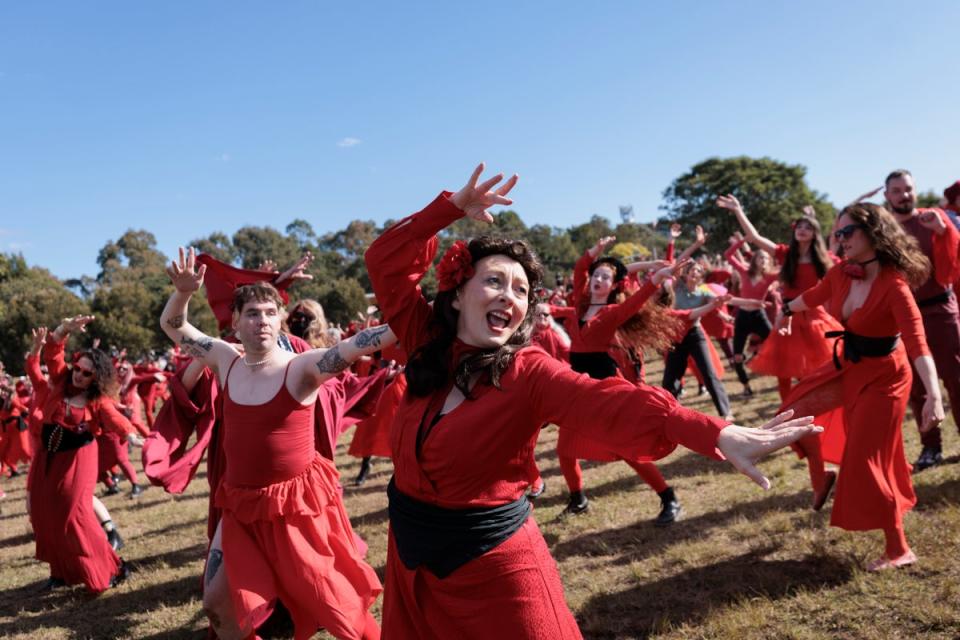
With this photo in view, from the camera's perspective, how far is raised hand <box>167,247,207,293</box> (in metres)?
3.80

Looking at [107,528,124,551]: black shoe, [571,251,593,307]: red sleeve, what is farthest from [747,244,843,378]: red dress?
[107,528,124,551]: black shoe

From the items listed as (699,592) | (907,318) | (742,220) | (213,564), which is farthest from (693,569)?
(742,220)

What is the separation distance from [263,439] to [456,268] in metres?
1.75

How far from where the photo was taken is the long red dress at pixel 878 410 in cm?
399

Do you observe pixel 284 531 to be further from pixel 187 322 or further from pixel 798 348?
pixel 798 348

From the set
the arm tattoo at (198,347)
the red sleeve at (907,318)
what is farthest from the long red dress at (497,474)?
the red sleeve at (907,318)

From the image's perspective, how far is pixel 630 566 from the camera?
4766 millimetres

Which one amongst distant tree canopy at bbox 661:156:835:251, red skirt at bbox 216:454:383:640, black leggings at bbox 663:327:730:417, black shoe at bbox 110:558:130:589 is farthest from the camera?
distant tree canopy at bbox 661:156:835:251

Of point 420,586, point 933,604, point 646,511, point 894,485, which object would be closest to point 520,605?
point 420,586

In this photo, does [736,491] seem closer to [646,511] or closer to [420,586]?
[646,511]

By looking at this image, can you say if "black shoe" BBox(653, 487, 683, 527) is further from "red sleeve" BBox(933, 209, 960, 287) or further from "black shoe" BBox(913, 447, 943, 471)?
"red sleeve" BBox(933, 209, 960, 287)

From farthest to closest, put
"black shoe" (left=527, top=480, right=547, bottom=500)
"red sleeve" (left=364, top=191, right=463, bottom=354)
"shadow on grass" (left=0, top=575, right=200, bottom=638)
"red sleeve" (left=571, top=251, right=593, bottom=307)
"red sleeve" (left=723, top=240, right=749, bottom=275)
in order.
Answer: "red sleeve" (left=723, top=240, right=749, bottom=275)
"black shoe" (left=527, top=480, right=547, bottom=500)
"red sleeve" (left=571, top=251, right=593, bottom=307)
"shadow on grass" (left=0, top=575, right=200, bottom=638)
"red sleeve" (left=364, top=191, right=463, bottom=354)

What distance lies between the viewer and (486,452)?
2.17m

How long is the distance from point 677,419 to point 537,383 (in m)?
0.48
